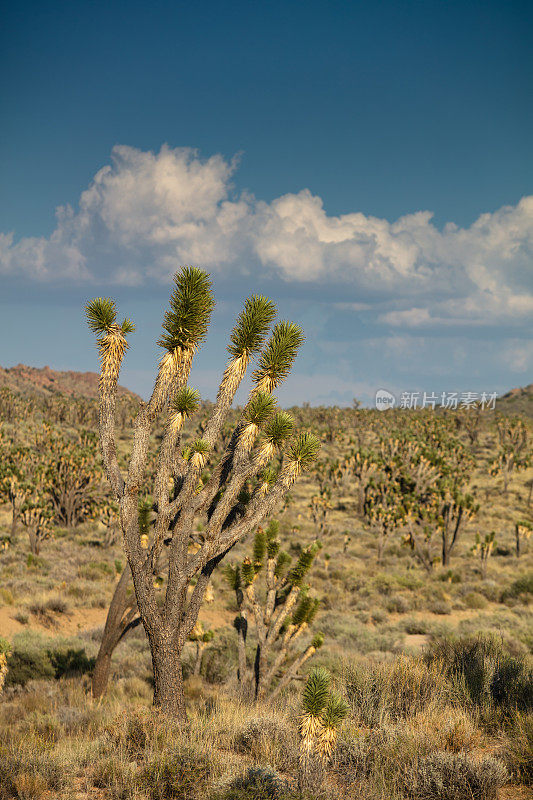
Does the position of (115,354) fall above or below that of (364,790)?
above

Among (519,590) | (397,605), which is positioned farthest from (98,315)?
(519,590)

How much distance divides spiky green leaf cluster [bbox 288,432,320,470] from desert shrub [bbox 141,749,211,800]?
3689 mm

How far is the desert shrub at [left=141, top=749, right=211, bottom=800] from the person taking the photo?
16.9 feet

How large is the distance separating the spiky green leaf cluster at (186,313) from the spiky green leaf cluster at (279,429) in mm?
1553

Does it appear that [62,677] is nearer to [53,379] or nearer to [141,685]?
[141,685]

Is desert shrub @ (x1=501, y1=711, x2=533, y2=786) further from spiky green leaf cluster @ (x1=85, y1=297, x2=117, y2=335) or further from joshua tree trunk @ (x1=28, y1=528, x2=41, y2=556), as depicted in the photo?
joshua tree trunk @ (x1=28, y1=528, x2=41, y2=556)

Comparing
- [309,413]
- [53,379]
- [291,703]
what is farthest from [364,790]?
[53,379]

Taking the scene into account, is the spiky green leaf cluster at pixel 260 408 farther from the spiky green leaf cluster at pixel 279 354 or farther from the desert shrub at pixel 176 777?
the desert shrub at pixel 176 777

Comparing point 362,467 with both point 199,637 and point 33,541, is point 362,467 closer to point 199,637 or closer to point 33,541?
point 33,541

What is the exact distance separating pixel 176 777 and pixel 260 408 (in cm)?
422

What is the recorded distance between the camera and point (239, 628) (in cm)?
1028

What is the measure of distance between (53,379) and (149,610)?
126850 millimetres

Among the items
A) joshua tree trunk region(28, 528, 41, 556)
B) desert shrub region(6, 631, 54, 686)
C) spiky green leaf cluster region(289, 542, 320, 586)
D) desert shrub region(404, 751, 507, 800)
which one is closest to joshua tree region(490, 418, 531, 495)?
joshua tree trunk region(28, 528, 41, 556)

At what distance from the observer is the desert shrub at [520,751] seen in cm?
553
